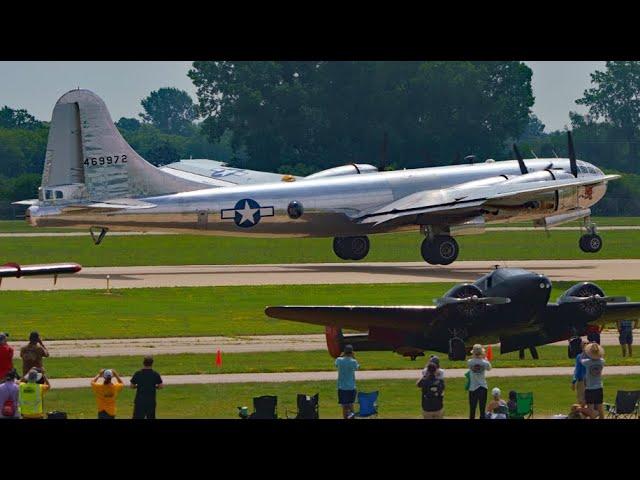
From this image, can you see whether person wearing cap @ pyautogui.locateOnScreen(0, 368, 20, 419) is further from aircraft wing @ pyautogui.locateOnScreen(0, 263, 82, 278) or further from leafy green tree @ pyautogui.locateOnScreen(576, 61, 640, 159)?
leafy green tree @ pyautogui.locateOnScreen(576, 61, 640, 159)

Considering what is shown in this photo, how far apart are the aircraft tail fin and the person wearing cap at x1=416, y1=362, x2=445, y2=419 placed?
1282 inches

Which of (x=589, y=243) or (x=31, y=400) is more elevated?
(x=589, y=243)

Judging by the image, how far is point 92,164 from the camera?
57094 mm

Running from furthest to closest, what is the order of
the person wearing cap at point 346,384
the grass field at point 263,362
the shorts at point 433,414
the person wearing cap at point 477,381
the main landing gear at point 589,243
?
the main landing gear at point 589,243, the grass field at point 263,362, the person wearing cap at point 346,384, the person wearing cap at point 477,381, the shorts at point 433,414

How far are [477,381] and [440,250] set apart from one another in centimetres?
3029

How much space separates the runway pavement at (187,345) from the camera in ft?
119

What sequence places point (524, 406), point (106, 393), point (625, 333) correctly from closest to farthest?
point (106, 393), point (524, 406), point (625, 333)

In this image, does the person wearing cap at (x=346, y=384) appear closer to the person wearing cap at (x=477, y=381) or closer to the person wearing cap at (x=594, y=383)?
the person wearing cap at (x=477, y=381)

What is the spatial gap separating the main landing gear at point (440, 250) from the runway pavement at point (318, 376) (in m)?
23.2

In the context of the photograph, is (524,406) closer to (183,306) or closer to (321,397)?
(321,397)

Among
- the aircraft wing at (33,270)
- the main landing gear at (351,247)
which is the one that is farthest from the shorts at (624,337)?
the main landing gear at (351,247)

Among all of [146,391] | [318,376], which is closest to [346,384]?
[146,391]
